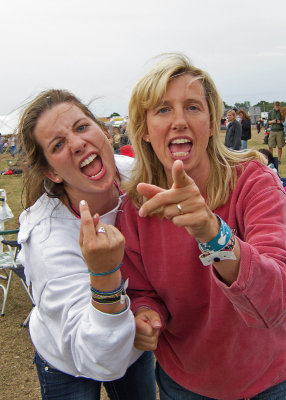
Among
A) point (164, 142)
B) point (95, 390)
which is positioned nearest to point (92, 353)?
point (95, 390)

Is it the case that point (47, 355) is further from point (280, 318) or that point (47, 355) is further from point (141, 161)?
point (280, 318)

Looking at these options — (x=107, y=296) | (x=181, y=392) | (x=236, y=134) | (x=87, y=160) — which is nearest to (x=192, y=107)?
(x=87, y=160)

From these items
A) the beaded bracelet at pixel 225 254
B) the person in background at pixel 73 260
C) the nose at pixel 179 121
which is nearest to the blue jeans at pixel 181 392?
the person in background at pixel 73 260

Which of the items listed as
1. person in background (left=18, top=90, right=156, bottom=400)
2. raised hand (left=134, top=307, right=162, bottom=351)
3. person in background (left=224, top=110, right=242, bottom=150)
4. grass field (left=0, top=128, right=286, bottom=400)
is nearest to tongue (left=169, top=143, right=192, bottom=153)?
person in background (left=18, top=90, right=156, bottom=400)

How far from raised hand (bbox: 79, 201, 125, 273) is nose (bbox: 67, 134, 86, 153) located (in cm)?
59

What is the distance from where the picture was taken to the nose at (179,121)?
1666 millimetres

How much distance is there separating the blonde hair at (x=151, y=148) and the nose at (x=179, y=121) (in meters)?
0.11

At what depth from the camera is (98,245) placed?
1.28 m

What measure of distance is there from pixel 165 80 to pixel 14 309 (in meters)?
4.43

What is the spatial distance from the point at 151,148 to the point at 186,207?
0.87 m

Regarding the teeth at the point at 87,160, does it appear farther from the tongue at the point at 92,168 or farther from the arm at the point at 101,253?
the arm at the point at 101,253

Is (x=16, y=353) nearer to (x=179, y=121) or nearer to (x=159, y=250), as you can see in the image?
(x=159, y=250)

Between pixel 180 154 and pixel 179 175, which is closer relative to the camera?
pixel 179 175

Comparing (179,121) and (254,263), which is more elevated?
(179,121)
